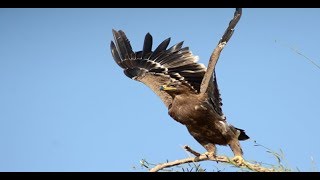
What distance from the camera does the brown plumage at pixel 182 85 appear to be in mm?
5566

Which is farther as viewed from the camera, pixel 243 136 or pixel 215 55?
pixel 243 136

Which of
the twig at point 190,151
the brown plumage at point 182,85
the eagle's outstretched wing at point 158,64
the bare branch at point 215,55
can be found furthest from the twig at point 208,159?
the eagle's outstretched wing at point 158,64

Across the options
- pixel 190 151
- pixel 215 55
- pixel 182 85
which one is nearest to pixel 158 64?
pixel 182 85

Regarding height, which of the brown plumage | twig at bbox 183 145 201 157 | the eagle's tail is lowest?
twig at bbox 183 145 201 157

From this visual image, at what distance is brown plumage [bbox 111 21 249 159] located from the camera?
18.3 ft

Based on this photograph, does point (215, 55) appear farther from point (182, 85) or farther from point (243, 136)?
point (243, 136)

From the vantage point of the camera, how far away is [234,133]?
5.58 meters

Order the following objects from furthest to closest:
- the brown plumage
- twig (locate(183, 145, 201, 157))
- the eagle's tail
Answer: the eagle's tail
the brown plumage
twig (locate(183, 145, 201, 157))

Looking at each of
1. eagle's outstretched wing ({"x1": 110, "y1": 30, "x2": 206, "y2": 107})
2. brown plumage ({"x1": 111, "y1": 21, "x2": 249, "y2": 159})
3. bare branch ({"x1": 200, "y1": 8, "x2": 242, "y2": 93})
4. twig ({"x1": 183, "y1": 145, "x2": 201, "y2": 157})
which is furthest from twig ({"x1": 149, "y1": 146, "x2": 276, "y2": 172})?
eagle's outstretched wing ({"x1": 110, "y1": 30, "x2": 206, "y2": 107})

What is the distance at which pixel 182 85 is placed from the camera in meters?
5.82

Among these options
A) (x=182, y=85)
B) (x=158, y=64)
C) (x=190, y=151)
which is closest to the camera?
(x=190, y=151)

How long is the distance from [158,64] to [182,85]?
6.09 ft

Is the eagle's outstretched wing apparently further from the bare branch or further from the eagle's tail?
the eagle's tail

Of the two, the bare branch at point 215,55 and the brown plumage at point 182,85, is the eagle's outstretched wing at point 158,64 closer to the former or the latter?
the brown plumage at point 182,85
